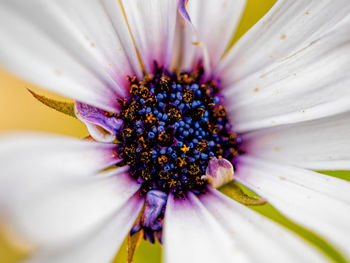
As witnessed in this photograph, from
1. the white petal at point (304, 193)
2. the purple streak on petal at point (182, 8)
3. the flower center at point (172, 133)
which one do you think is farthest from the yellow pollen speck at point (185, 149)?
the purple streak on petal at point (182, 8)

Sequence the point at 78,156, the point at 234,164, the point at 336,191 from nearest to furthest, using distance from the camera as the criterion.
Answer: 1. the point at 78,156
2. the point at 336,191
3. the point at 234,164

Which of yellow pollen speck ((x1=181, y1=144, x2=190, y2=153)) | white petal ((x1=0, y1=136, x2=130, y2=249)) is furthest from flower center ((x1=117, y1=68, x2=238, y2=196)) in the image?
white petal ((x1=0, y1=136, x2=130, y2=249))

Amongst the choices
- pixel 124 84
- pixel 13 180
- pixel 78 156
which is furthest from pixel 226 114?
pixel 13 180

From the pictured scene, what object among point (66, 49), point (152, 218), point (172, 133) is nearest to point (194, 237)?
point (152, 218)

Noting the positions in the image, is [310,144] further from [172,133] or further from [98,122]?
[98,122]

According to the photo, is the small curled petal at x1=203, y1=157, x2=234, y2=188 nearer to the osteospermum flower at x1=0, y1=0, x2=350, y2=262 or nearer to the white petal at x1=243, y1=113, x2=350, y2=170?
the osteospermum flower at x1=0, y1=0, x2=350, y2=262

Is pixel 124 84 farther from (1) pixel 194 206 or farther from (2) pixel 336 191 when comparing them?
(2) pixel 336 191

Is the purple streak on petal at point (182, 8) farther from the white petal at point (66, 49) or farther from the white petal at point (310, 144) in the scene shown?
the white petal at point (310, 144)
